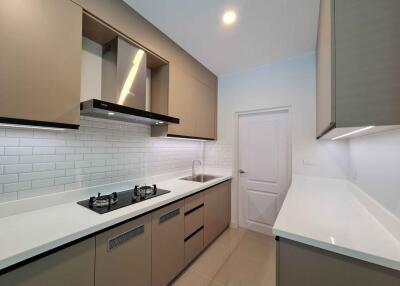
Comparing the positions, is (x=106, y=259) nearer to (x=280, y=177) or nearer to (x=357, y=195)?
(x=357, y=195)

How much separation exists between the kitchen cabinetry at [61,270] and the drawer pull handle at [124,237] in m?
0.12

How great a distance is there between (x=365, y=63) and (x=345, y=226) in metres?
0.88

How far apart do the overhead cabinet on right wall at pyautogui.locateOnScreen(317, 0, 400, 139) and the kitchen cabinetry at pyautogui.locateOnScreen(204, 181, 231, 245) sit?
69.2 inches

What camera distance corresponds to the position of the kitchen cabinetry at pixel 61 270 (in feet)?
2.67

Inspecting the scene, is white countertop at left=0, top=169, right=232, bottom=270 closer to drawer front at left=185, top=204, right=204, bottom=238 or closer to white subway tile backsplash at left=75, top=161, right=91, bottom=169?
white subway tile backsplash at left=75, top=161, right=91, bottom=169

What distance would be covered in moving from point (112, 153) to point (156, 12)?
4.81ft

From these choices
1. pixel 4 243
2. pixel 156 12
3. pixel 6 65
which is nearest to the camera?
pixel 4 243

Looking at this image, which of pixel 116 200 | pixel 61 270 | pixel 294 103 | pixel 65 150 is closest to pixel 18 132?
pixel 65 150

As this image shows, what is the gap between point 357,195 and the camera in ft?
5.27

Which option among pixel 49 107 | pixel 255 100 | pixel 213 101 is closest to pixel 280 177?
pixel 255 100

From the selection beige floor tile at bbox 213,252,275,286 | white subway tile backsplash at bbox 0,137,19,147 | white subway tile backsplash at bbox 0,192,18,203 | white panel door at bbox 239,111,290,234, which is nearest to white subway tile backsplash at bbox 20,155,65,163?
white subway tile backsplash at bbox 0,137,19,147

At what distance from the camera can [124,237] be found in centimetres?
125

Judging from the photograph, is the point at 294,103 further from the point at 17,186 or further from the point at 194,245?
the point at 17,186

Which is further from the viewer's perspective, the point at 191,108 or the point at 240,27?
the point at 191,108
